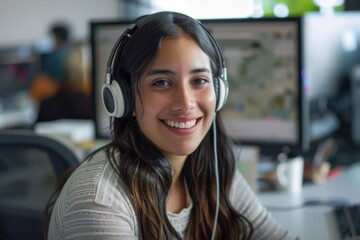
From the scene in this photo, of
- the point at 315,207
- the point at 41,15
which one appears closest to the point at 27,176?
the point at 315,207

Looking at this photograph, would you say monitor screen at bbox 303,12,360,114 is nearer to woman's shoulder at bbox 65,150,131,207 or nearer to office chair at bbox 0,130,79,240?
office chair at bbox 0,130,79,240

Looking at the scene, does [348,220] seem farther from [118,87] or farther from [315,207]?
[118,87]

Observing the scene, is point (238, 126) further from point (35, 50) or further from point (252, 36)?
point (35, 50)

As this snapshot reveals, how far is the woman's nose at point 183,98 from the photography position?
99cm

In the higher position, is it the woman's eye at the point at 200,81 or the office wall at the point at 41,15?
the woman's eye at the point at 200,81

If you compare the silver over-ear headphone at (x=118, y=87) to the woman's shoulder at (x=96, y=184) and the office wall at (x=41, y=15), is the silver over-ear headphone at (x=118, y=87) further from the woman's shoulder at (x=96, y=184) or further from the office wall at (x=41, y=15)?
the office wall at (x=41, y=15)

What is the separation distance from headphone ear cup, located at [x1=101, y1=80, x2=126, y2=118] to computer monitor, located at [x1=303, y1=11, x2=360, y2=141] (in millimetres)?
1104

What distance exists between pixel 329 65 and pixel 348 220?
0.88m

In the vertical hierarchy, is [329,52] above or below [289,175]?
above

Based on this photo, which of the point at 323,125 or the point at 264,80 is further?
the point at 323,125

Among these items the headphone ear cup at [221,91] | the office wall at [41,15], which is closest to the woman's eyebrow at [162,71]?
the headphone ear cup at [221,91]

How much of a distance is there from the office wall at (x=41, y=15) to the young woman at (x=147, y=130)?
3945 millimetres

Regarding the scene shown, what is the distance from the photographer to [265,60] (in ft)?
5.43

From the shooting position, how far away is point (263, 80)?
1.67 metres
